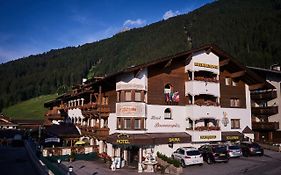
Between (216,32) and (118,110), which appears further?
(216,32)

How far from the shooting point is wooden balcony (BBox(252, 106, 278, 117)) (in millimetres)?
46438

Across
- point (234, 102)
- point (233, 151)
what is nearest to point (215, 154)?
point (233, 151)

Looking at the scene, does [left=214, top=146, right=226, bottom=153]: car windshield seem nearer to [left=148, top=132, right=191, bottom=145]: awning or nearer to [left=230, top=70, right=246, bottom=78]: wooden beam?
[left=148, top=132, right=191, bottom=145]: awning

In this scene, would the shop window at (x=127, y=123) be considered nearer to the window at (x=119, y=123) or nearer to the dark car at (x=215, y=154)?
the window at (x=119, y=123)

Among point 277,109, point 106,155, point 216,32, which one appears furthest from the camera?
point 216,32

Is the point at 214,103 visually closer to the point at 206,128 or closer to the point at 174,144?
the point at 206,128

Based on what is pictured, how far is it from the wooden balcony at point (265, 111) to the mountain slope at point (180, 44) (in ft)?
176

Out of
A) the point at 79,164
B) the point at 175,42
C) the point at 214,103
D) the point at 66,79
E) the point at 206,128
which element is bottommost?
the point at 79,164

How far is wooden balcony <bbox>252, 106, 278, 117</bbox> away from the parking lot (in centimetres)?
1300

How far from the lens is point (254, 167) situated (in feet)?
95.2

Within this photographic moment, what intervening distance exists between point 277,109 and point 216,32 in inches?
3670

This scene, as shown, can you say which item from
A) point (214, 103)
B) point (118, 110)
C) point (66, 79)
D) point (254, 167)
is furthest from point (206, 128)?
point (66, 79)

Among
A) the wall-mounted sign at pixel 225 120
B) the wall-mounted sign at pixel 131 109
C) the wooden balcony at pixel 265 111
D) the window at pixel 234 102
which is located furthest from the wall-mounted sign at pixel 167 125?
the wooden balcony at pixel 265 111

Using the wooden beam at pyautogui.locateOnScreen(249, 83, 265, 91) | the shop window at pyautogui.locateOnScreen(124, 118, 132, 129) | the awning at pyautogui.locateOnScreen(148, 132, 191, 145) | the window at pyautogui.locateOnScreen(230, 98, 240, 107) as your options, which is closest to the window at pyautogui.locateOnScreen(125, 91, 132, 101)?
the shop window at pyautogui.locateOnScreen(124, 118, 132, 129)
